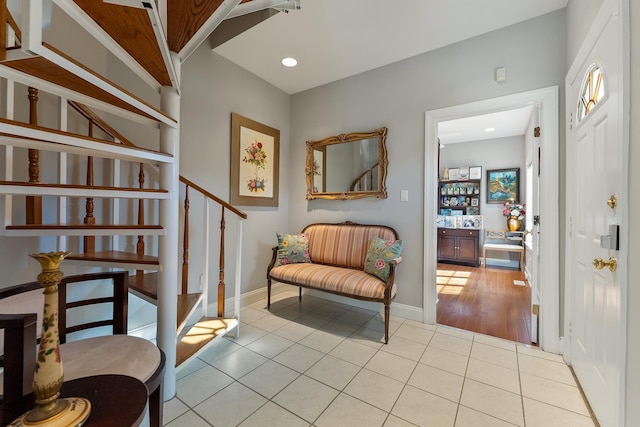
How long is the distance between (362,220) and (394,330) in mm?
1180

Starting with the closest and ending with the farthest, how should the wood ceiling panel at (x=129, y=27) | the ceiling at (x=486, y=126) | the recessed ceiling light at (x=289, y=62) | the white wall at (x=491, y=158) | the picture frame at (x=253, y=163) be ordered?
the wood ceiling panel at (x=129, y=27)
the recessed ceiling light at (x=289, y=62)
the picture frame at (x=253, y=163)
the ceiling at (x=486, y=126)
the white wall at (x=491, y=158)

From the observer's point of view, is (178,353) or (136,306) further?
(136,306)

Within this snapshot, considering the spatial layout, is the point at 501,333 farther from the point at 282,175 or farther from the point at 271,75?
the point at 271,75

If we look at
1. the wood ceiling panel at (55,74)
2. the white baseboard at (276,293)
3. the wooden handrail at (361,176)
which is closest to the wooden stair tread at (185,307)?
the white baseboard at (276,293)

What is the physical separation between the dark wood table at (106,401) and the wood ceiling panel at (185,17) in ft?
4.45

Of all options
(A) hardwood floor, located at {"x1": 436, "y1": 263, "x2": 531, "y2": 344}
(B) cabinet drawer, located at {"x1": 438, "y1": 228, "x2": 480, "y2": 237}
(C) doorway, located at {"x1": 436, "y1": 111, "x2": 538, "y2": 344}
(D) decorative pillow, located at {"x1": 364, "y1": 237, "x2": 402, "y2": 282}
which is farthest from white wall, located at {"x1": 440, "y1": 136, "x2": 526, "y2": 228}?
(D) decorative pillow, located at {"x1": 364, "y1": 237, "x2": 402, "y2": 282}

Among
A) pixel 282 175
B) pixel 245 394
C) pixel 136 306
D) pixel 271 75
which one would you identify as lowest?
pixel 245 394

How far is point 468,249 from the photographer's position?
206 inches

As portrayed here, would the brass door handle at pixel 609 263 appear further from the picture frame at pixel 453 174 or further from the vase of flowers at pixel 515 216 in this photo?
the picture frame at pixel 453 174

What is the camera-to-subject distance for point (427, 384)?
1.65m

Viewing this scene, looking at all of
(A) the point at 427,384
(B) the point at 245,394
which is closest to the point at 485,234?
(A) the point at 427,384

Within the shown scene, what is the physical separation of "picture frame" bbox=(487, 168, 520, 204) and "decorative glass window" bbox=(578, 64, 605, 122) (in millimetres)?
4170

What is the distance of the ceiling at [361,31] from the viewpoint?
79.6 inches

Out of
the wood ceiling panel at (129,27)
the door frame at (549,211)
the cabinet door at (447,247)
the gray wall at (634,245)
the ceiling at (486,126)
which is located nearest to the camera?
the wood ceiling panel at (129,27)
